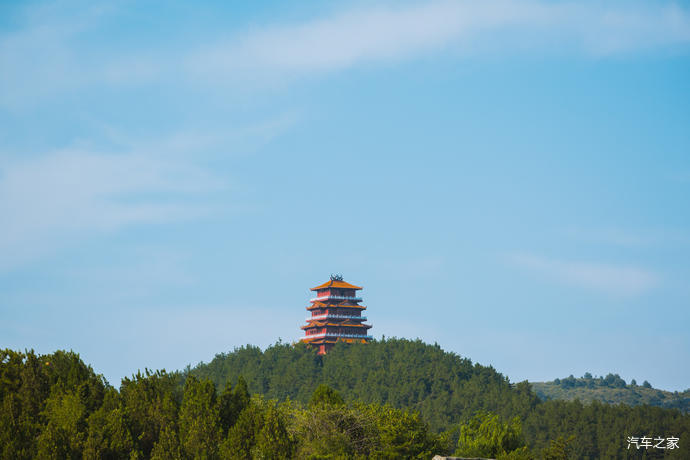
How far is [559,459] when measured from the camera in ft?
131

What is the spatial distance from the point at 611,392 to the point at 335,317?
78.1 metres

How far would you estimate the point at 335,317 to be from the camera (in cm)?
9088

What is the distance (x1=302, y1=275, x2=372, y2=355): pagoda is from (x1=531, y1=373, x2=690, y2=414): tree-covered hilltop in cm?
4580

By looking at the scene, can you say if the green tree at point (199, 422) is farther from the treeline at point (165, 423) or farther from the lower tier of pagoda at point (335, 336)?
the lower tier of pagoda at point (335, 336)

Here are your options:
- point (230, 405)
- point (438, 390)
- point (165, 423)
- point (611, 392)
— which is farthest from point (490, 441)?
point (611, 392)

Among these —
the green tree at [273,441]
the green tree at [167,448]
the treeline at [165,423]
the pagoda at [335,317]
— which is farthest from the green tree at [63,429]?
the pagoda at [335,317]

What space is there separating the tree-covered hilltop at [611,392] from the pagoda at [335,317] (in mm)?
45802

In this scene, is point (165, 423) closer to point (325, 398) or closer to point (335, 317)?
point (325, 398)

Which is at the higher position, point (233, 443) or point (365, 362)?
point (365, 362)

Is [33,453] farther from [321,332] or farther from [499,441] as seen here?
[321,332]

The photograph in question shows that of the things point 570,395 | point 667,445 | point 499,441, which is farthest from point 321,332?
point 570,395

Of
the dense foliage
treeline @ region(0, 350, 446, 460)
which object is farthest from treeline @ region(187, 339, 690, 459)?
treeline @ region(0, 350, 446, 460)

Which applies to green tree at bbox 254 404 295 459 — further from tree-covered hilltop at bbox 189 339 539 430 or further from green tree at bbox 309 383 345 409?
tree-covered hilltop at bbox 189 339 539 430

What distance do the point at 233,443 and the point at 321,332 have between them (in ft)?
194
